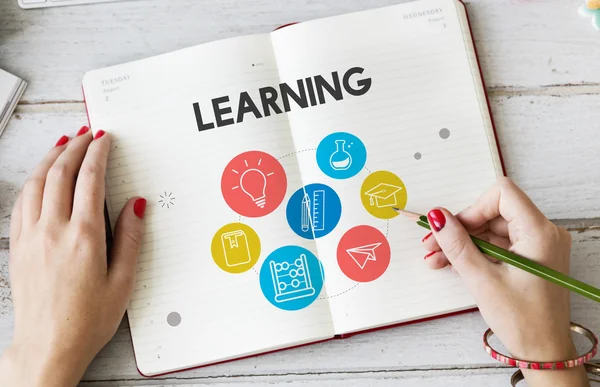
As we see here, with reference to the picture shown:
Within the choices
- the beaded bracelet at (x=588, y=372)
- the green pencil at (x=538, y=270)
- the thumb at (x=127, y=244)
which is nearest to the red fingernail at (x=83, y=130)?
the thumb at (x=127, y=244)

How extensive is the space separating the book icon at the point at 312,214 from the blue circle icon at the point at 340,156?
41 millimetres

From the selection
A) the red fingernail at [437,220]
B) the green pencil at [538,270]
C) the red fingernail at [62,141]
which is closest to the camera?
the green pencil at [538,270]

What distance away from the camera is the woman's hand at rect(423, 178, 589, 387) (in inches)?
24.5

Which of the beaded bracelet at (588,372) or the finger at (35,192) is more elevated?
the finger at (35,192)

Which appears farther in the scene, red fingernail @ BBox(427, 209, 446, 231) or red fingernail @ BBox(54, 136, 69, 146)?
red fingernail @ BBox(54, 136, 69, 146)

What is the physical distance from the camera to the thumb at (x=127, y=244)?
2.27 ft

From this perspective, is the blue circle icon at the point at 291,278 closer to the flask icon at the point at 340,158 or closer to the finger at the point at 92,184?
the flask icon at the point at 340,158

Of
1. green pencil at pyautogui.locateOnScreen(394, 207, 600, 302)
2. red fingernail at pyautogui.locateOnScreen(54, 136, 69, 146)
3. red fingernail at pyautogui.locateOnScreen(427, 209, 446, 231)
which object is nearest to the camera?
green pencil at pyautogui.locateOnScreen(394, 207, 600, 302)

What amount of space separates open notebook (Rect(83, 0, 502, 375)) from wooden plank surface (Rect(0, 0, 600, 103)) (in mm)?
50

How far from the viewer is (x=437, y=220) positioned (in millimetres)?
640

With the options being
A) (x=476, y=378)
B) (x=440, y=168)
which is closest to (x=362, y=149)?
(x=440, y=168)

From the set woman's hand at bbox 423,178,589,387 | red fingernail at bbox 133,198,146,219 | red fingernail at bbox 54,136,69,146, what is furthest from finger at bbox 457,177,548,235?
red fingernail at bbox 54,136,69,146

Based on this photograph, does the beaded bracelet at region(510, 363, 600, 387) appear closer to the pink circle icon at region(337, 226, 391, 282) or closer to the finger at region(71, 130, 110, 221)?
the pink circle icon at region(337, 226, 391, 282)

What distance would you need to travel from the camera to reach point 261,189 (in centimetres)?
72
